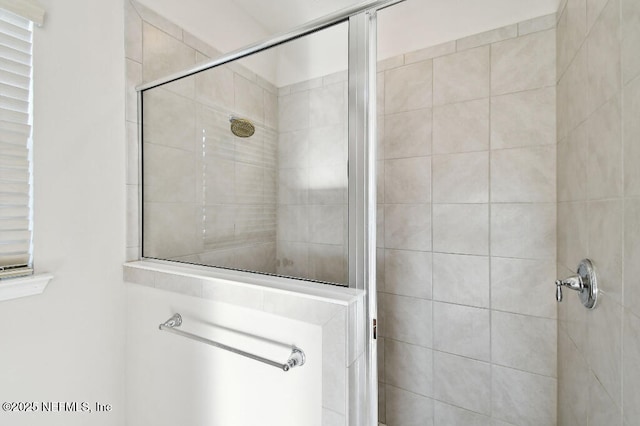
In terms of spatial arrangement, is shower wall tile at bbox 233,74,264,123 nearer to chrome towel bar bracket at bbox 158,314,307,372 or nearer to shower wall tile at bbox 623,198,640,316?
chrome towel bar bracket at bbox 158,314,307,372

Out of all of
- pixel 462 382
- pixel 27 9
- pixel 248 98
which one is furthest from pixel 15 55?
pixel 462 382

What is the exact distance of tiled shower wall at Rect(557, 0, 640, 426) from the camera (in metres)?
0.63

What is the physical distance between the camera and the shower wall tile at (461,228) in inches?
58.6

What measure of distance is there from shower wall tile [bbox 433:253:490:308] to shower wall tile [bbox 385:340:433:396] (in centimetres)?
34

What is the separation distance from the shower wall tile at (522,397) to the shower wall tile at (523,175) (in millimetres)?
850

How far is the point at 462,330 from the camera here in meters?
1.54

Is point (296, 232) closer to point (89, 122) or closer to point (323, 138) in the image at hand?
point (323, 138)

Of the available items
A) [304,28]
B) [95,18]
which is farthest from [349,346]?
[95,18]

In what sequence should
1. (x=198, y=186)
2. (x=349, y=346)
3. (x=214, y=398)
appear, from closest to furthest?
(x=349, y=346)
(x=214, y=398)
(x=198, y=186)

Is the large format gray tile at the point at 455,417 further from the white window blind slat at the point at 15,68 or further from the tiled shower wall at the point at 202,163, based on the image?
the white window blind slat at the point at 15,68

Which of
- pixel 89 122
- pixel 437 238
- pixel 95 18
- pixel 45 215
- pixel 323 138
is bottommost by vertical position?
pixel 437 238

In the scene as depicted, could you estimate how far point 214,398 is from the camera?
97cm

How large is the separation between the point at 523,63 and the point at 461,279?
110cm

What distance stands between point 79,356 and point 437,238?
1.68 m
